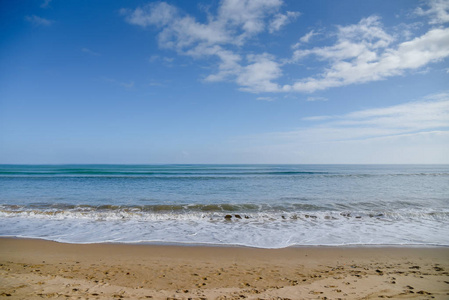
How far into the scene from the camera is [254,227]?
28.1ft

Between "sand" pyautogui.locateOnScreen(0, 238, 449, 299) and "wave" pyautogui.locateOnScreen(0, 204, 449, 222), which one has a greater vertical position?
"sand" pyautogui.locateOnScreen(0, 238, 449, 299)

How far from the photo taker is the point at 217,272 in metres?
4.77

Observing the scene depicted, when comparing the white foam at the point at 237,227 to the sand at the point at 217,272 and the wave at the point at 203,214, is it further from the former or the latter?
the sand at the point at 217,272

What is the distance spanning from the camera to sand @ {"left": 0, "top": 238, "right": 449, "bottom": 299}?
3.85 meters

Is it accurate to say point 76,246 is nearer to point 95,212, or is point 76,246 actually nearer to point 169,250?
point 169,250

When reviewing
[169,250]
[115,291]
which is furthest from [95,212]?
[115,291]

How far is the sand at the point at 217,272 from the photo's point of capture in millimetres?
3850

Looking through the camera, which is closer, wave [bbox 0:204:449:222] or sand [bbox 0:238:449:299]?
sand [bbox 0:238:449:299]

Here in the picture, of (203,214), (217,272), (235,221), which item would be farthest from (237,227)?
(217,272)

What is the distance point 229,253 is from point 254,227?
109 inches

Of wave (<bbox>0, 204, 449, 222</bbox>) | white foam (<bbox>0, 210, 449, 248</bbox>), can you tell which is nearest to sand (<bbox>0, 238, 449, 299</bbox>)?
white foam (<bbox>0, 210, 449, 248</bbox>)

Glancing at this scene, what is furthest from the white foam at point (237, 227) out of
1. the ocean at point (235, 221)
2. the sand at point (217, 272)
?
the sand at point (217, 272)

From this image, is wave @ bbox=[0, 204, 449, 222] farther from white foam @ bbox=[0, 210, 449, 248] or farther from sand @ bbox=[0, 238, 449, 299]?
sand @ bbox=[0, 238, 449, 299]

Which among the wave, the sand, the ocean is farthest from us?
the wave
